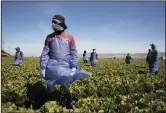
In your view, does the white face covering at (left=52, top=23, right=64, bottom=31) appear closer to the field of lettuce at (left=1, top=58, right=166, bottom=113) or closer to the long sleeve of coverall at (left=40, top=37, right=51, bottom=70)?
the long sleeve of coverall at (left=40, top=37, right=51, bottom=70)

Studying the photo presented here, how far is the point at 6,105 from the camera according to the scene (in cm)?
628

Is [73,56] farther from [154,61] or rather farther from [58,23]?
[154,61]

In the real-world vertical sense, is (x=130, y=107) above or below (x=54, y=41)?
below

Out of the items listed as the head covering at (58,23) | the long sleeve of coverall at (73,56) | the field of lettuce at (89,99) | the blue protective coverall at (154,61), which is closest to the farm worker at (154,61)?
the blue protective coverall at (154,61)

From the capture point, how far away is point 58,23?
21.0 ft

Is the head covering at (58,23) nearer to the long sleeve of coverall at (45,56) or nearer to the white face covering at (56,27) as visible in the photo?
the white face covering at (56,27)

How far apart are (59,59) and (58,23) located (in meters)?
0.69

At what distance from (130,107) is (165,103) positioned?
722mm

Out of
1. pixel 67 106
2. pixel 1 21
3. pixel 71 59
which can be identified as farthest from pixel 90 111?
pixel 1 21

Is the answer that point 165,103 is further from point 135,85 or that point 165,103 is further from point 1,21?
point 1,21

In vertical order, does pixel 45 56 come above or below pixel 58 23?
below

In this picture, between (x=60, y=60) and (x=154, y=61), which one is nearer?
(x=60, y=60)

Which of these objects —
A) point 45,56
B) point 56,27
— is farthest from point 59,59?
point 56,27

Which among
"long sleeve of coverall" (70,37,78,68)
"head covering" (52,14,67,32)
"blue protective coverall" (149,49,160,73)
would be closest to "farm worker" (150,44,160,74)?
"blue protective coverall" (149,49,160,73)
